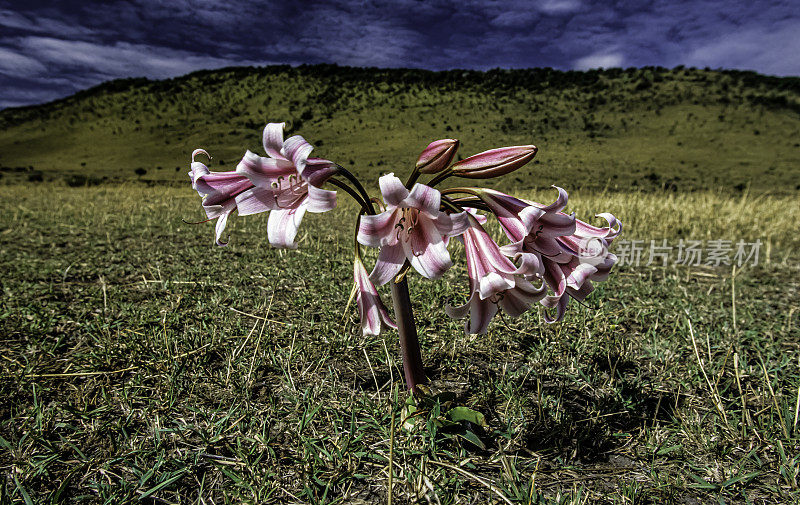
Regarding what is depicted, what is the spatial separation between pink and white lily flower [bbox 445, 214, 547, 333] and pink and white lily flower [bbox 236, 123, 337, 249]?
0.45 m

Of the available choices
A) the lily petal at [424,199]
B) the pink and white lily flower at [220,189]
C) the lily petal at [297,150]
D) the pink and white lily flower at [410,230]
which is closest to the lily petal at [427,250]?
the pink and white lily flower at [410,230]

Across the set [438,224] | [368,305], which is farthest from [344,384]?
[438,224]

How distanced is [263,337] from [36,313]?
147 centimetres

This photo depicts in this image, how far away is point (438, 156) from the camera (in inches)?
52.6

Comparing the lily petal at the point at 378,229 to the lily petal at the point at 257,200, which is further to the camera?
the lily petal at the point at 257,200

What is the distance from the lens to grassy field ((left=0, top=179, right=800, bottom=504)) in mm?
1572

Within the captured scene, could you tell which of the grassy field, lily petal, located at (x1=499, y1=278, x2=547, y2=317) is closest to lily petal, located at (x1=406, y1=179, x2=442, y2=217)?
lily petal, located at (x1=499, y1=278, x2=547, y2=317)

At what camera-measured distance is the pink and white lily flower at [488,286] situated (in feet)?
4.06

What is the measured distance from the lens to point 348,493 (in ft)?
5.00

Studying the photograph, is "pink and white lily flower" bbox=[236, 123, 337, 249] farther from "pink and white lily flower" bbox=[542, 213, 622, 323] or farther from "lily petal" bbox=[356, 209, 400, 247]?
"pink and white lily flower" bbox=[542, 213, 622, 323]

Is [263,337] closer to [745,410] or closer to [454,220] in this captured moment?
[454,220]

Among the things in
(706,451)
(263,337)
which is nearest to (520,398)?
(706,451)

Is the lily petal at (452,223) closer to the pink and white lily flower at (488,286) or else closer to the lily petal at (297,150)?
the pink and white lily flower at (488,286)

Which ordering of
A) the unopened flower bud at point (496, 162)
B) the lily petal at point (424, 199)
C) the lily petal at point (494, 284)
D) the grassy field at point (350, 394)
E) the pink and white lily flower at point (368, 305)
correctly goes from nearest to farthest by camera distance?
the lily petal at point (424, 199)
the lily petal at point (494, 284)
the unopened flower bud at point (496, 162)
the pink and white lily flower at point (368, 305)
the grassy field at point (350, 394)
